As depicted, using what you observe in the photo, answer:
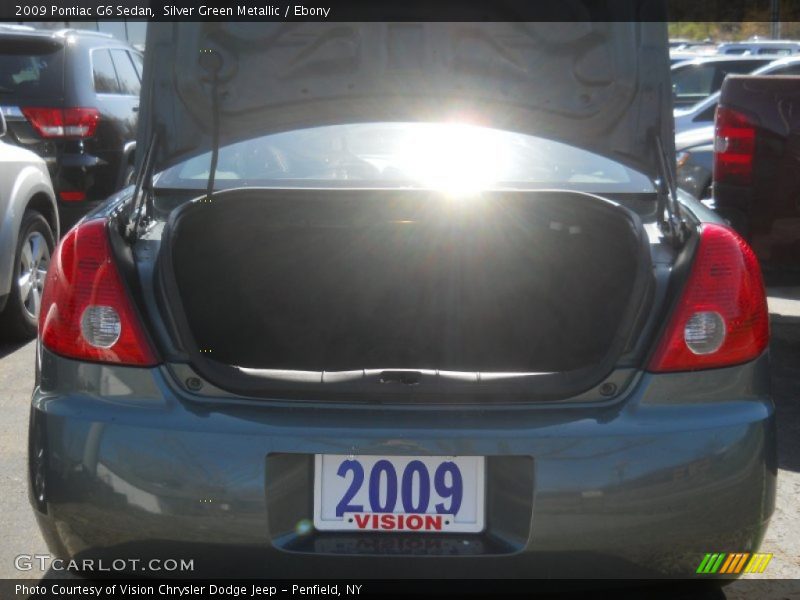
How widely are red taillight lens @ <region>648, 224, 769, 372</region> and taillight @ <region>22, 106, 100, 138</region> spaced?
665cm

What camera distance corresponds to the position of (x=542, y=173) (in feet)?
11.1

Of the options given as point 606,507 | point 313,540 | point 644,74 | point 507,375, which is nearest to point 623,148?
point 644,74

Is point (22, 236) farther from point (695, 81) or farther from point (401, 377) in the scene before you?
point (695, 81)

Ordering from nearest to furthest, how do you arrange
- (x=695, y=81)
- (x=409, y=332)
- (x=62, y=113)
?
1. (x=409, y=332)
2. (x=62, y=113)
3. (x=695, y=81)

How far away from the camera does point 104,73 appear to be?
9.33 meters

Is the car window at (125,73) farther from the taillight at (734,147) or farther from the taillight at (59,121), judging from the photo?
the taillight at (734,147)

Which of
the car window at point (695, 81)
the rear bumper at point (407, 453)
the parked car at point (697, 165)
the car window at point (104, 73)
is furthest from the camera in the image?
the car window at point (695, 81)

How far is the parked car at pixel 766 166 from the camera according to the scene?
574 centimetres

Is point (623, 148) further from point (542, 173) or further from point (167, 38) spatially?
point (167, 38)

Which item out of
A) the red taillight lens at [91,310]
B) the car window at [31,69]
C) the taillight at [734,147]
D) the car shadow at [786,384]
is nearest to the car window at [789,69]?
the car shadow at [786,384]

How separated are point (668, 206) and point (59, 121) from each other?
21.2 feet

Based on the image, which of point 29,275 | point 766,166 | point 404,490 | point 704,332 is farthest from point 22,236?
point 704,332

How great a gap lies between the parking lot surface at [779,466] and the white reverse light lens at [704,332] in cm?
88

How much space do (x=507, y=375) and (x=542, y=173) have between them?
1032 mm
